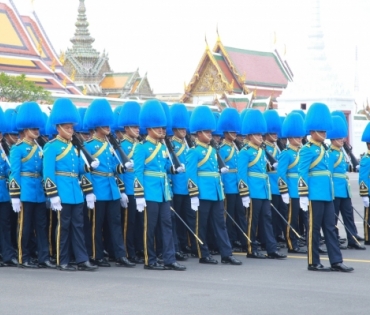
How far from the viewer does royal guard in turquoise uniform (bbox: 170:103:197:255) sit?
11.2 m

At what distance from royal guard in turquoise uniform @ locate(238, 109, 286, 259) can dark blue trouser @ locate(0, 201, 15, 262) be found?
2.65m

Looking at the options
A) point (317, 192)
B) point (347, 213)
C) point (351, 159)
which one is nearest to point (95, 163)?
point (317, 192)

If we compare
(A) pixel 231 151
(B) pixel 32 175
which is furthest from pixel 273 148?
(B) pixel 32 175

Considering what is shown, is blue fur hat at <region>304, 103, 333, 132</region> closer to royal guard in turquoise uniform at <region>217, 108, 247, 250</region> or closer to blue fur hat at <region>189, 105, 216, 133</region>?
blue fur hat at <region>189, 105, 216, 133</region>

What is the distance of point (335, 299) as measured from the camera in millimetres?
7973

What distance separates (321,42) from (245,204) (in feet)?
106

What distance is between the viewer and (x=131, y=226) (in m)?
10.9

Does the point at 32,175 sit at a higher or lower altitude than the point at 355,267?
higher

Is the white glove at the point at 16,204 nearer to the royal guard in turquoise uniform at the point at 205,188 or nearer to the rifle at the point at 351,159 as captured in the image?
the royal guard in turquoise uniform at the point at 205,188

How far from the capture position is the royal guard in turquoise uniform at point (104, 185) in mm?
10359

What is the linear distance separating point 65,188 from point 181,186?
182 cm

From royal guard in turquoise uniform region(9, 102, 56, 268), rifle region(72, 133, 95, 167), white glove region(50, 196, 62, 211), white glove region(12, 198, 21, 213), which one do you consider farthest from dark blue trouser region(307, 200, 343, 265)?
white glove region(12, 198, 21, 213)

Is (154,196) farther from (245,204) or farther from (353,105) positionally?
(353,105)

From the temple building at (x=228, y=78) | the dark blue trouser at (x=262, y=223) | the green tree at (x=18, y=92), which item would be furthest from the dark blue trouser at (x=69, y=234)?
the temple building at (x=228, y=78)
